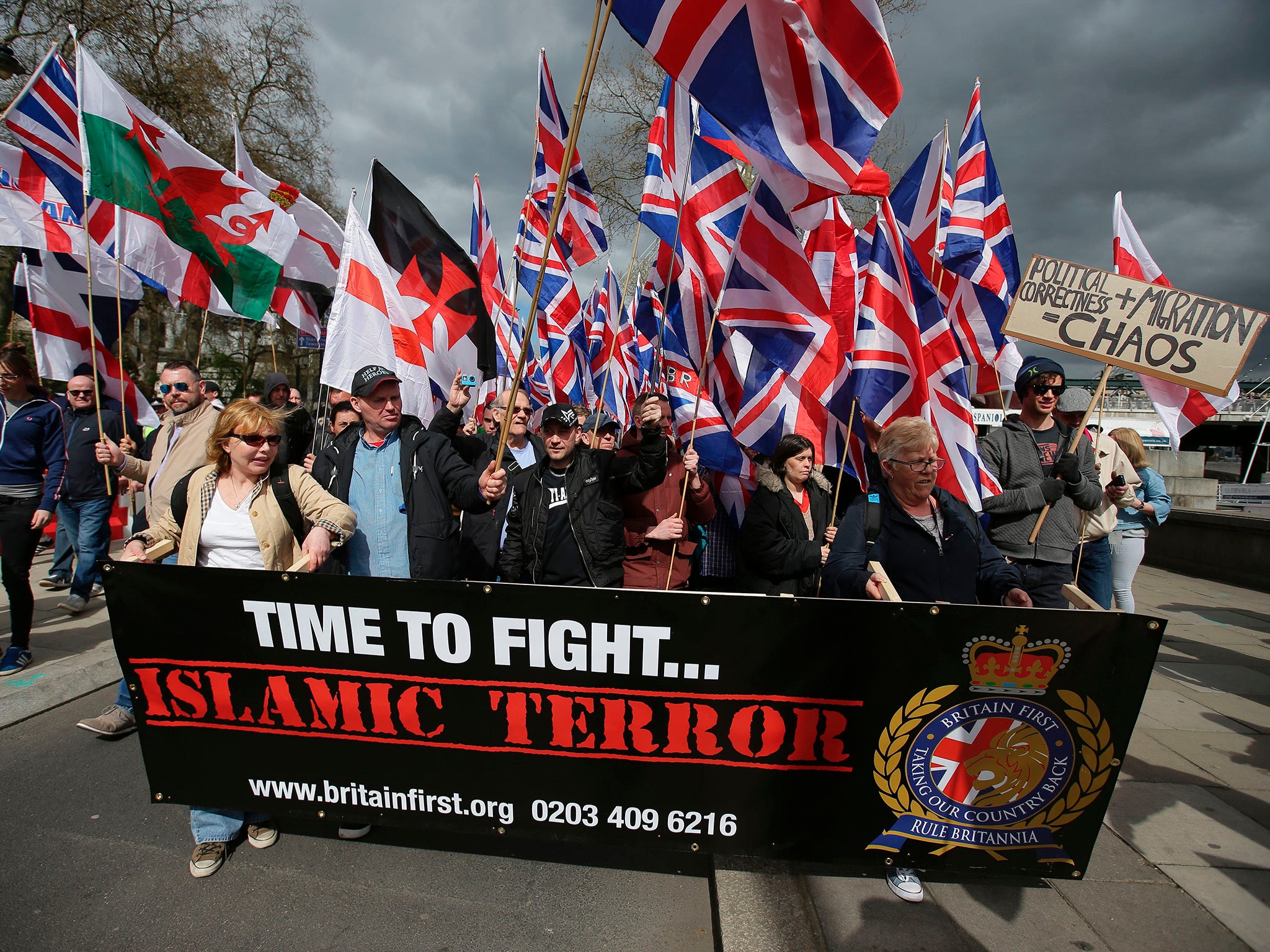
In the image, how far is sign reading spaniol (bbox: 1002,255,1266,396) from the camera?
3455 mm

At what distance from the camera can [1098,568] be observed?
15.3 ft

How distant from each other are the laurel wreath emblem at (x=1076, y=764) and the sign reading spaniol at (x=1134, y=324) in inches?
90.1

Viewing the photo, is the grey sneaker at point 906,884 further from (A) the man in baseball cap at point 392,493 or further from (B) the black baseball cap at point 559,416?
(B) the black baseball cap at point 559,416

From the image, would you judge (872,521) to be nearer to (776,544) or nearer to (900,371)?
(776,544)

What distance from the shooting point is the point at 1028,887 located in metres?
2.50

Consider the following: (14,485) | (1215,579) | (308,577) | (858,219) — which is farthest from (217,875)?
(858,219)

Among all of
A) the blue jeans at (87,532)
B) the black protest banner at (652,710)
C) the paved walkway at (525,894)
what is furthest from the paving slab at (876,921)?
the blue jeans at (87,532)

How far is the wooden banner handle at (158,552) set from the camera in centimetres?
253

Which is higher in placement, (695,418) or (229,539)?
(695,418)

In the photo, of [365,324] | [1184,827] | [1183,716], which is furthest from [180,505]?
[1183,716]

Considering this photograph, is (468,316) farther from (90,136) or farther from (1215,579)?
(1215,579)

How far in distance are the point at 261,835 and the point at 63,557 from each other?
5287 mm

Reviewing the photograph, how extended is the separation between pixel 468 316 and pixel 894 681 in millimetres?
3268

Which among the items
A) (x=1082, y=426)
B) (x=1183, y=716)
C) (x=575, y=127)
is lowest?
(x=1183, y=716)
